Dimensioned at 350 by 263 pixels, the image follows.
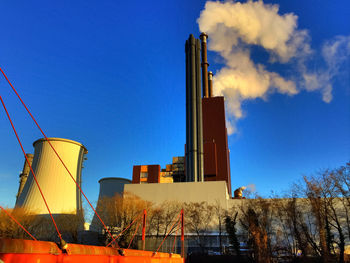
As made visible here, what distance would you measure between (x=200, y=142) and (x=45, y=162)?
67.9ft

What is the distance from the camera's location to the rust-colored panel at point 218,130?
42.5m

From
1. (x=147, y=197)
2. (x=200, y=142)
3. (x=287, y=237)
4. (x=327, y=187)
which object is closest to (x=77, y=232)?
(x=147, y=197)

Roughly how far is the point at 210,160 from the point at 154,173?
14389 millimetres

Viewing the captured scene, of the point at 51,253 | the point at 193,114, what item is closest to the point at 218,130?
the point at 193,114

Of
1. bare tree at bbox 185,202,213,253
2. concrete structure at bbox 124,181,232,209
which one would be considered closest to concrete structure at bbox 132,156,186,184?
concrete structure at bbox 124,181,232,209

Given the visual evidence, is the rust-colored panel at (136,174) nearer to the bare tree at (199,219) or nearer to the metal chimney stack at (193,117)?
the metal chimney stack at (193,117)

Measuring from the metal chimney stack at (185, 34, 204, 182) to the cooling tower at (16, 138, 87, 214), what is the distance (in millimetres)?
16411

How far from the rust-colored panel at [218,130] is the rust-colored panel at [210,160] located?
1.24 m

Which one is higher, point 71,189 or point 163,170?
point 163,170

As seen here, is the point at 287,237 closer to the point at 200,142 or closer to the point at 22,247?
the point at 200,142

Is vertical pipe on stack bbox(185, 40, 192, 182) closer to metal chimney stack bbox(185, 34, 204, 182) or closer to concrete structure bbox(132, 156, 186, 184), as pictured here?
metal chimney stack bbox(185, 34, 204, 182)

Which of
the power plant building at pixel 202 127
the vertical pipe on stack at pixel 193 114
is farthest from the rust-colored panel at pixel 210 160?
the vertical pipe on stack at pixel 193 114

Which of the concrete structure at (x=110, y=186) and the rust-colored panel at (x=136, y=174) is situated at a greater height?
the rust-colored panel at (x=136, y=174)

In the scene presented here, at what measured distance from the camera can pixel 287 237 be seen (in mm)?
29109
